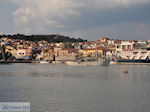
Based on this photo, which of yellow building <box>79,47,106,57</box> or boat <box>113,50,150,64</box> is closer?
boat <box>113,50,150,64</box>

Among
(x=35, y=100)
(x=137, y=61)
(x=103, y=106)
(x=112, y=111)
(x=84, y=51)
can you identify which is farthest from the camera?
(x=84, y=51)

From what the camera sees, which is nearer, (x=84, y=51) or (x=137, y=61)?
(x=137, y=61)

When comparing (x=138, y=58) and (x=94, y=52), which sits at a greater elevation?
(x=94, y=52)

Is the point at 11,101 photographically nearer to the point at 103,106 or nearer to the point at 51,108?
the point at 51,108

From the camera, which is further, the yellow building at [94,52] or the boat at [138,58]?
the yellow building at [94,52]

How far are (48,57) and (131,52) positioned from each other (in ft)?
122

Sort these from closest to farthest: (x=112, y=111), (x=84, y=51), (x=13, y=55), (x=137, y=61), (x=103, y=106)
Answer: (x=112, y=111), (x=103, y=106), (x=137, y=61), (x=84, y=51), (x=13, y=55)

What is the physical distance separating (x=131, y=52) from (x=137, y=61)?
13.3m

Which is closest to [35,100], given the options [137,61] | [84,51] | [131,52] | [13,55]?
[137,61]

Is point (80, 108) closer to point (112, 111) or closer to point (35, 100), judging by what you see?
A: point (112, 111)

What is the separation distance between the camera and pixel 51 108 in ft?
50.9

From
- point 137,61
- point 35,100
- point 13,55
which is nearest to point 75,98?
point 35,100

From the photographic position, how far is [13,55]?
133 metres

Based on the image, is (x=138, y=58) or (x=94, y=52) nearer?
(x=138, y=58)
